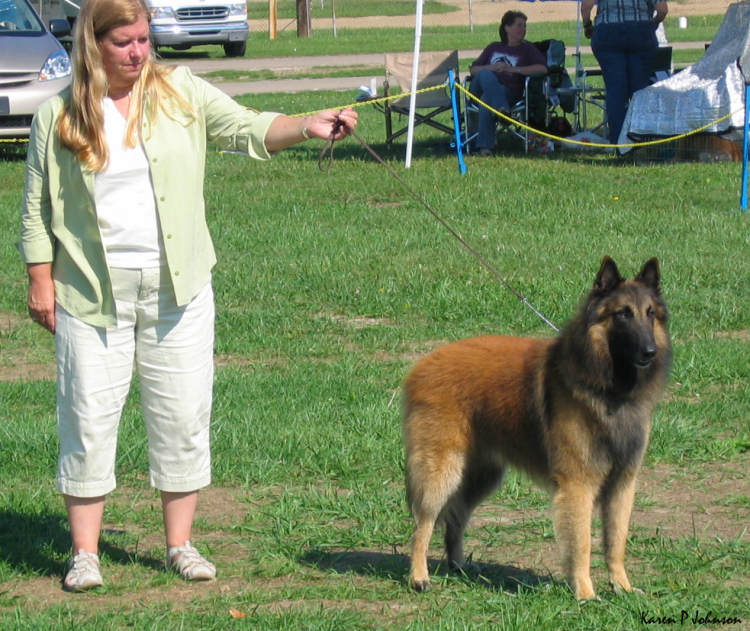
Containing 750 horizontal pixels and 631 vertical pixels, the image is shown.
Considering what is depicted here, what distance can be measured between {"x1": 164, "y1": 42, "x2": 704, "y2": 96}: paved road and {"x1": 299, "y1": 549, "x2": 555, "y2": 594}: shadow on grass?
1775cm

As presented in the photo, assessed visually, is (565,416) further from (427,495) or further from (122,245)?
(122,245)

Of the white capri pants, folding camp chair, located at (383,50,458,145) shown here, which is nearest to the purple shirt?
folding camp chair, located at (383,50,458,145)

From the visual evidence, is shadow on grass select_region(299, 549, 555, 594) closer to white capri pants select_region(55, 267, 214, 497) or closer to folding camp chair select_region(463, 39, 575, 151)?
white capri pants select_region(55, 267, 214, 497)

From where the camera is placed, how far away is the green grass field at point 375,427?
167 inches

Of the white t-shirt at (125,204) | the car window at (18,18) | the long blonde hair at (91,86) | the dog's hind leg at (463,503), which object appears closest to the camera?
the long blonde hair at (91,86)

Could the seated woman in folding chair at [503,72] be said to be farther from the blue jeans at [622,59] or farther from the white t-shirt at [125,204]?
the white t-shirt at [125,204]

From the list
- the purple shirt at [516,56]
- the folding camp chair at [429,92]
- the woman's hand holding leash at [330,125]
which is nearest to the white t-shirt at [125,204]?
the woman's hand holding leash at [330,125]

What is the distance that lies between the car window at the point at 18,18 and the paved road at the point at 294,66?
7.32m

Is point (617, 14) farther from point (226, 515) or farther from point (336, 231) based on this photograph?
point (226, 515)

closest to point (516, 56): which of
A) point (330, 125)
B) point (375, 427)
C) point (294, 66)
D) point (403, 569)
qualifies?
point (375, 427)

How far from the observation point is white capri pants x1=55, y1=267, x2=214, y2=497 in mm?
4184

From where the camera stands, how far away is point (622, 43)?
44.2 ft

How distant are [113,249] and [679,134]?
10.4 metres

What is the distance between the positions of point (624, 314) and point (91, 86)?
6.85 feet
